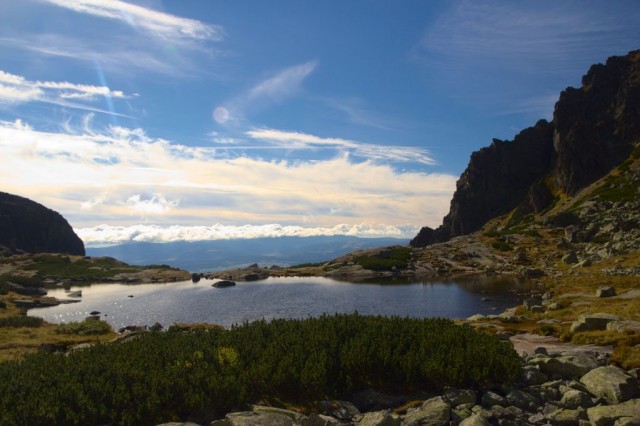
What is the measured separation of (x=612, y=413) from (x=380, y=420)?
958 centimetres

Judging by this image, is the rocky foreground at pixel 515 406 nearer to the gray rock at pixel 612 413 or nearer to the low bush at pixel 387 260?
the gray rock at pixel 612 413

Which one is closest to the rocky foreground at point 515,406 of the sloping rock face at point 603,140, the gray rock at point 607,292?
the gray rock at point 607,292

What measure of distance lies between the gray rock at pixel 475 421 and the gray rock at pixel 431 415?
0.84m

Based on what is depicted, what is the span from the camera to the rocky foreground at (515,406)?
1759 centimetres

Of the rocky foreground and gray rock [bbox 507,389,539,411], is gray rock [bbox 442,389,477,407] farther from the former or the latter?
gray rock [bbox 507,389,539,411]

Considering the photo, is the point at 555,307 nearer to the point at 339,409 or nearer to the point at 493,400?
the point at 493,400

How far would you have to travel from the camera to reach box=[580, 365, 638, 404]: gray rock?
19938 mm

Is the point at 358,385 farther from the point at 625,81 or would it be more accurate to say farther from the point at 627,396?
the point at 625,81

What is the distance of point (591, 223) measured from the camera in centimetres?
11719

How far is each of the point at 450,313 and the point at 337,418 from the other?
43.0m

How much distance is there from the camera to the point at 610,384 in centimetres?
2052

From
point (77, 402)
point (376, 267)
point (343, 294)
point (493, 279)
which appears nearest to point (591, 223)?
point (493, 279)

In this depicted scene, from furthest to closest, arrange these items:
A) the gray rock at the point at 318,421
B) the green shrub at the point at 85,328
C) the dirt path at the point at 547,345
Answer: the green shrub at the point at 85,328
the dirt path at the point at 547,345
the gray rock at the point at 318,421

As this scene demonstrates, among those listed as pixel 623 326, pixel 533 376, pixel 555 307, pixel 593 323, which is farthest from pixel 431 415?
pixel 555 307
